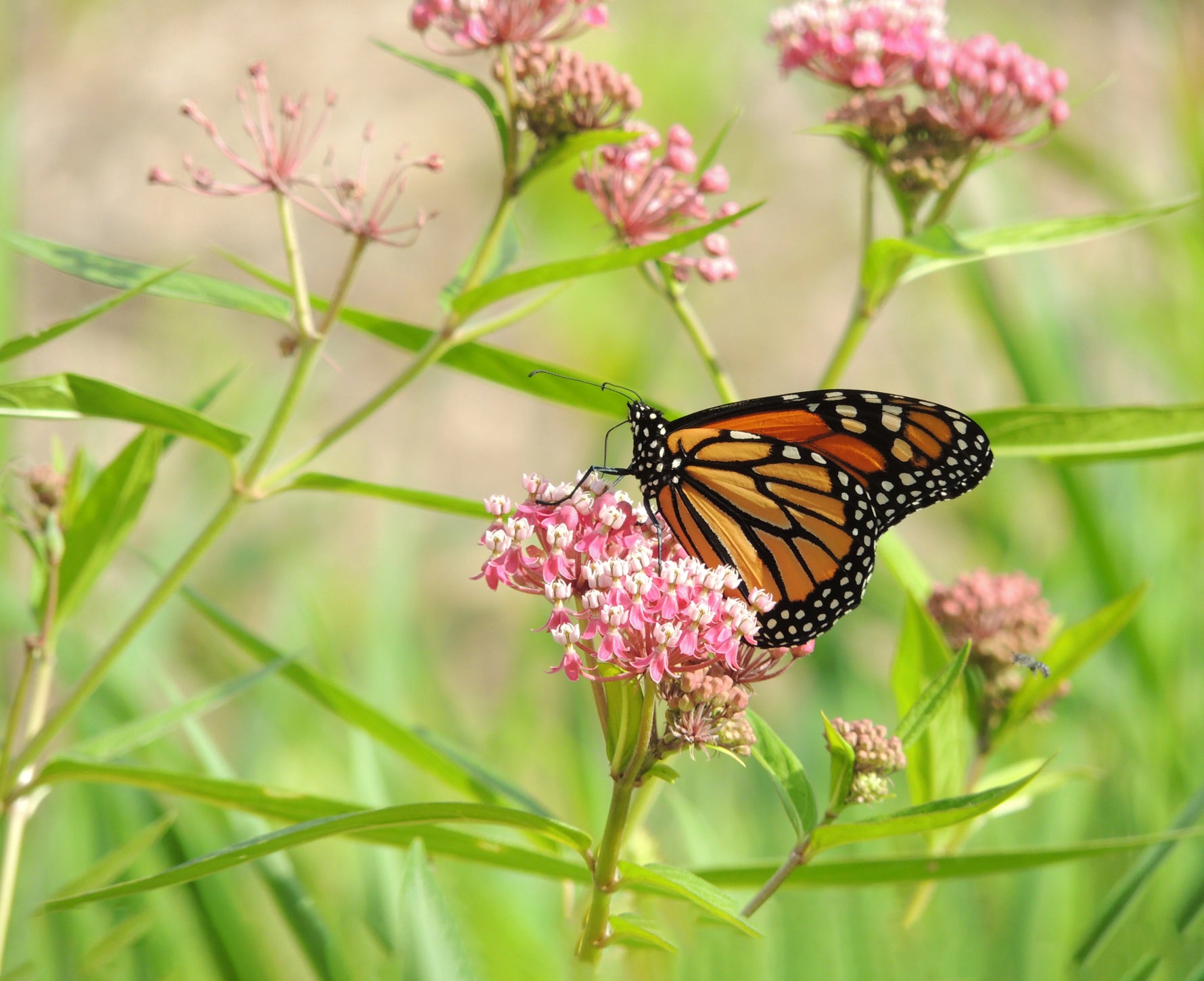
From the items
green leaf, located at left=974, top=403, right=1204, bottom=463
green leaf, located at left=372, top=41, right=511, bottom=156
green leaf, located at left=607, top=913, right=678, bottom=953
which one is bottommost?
green leaf, located at left=607, top=913, right=678, bottom=953

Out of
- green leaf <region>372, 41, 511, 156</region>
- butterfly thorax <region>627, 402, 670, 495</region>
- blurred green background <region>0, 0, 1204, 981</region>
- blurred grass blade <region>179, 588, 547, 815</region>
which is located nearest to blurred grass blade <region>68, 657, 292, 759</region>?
blurred grass blade <region>179, 588, 547, 815</region>

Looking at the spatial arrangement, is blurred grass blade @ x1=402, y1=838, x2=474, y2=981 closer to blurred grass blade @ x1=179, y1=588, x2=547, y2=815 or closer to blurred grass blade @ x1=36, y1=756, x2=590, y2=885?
blurred grass blade @ x1=36, y1=756, x2=590, y2=885

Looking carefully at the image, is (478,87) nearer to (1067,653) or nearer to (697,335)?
(697,335)

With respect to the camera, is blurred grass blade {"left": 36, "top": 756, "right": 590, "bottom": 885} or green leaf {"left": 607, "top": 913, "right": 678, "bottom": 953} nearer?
green leaf {"left": 607, "top": 913, "right": 678, "bottom": 953}

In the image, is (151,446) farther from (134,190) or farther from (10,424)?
(134,190)

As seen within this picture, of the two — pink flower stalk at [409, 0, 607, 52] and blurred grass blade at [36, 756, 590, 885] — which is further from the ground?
pink flower stalk at [409, 0, 607, 52]

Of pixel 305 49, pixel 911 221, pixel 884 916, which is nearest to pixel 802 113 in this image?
pixel 305 49
